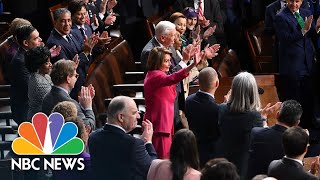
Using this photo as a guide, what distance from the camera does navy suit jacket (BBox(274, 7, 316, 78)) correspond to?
868 centimetres

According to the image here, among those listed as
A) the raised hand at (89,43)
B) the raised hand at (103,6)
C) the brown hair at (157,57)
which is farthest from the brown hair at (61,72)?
the raised hand at (103,6)

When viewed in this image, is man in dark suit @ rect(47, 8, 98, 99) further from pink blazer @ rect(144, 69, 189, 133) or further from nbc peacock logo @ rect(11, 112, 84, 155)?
nbc peacock logo @ rect(11, 112, 84, 155)

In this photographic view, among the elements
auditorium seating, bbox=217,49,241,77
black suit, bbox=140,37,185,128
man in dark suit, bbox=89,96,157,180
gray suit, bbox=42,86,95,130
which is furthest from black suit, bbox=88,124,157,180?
auditorium seating, bbox=217,49,241,77

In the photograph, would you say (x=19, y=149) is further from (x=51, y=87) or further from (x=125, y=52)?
(x=125, y=52)

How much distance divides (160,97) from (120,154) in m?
1.37

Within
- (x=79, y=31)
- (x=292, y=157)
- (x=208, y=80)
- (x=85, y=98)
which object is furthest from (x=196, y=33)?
(x=292, y=157)

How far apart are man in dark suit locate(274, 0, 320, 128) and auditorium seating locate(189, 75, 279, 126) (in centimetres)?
30

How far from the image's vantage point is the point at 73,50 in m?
7.69

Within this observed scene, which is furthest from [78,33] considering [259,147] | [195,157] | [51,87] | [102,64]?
[195,157]

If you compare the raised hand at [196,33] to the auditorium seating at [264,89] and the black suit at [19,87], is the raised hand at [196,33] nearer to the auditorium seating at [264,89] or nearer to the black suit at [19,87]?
the auditorium seating at [264,89]

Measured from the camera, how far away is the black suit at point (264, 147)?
5.90m

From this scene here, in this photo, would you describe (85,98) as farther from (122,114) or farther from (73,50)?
(73,50)

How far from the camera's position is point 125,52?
8672mm

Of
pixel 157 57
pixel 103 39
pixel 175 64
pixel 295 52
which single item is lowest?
pixel 295 52
